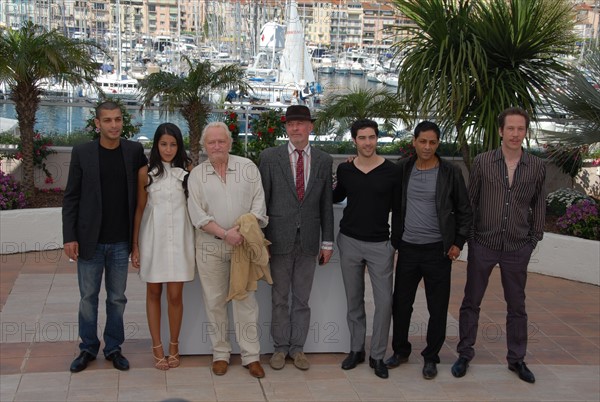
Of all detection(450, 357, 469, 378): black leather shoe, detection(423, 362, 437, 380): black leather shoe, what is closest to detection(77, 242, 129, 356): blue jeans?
detection(423, 362, 437, 380): black leather shoe

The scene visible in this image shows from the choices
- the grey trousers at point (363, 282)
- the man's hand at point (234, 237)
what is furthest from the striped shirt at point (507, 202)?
the man's hand at point (234, 237)

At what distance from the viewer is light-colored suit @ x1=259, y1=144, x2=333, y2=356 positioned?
5035mm

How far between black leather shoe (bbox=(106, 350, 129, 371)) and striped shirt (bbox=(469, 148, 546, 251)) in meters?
2.45

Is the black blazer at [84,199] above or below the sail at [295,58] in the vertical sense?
below

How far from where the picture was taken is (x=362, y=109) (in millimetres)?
9383

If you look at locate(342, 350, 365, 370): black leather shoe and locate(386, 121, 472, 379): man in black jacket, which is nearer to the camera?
locate(386, 121, 472, 379): man in black jacket

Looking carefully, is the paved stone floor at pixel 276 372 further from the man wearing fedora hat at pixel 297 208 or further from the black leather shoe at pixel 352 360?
the man wearing fedora hat at pixel 297 208

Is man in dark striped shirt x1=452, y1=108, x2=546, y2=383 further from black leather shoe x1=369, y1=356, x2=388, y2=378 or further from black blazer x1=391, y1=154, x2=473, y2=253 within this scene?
black leather shoe x1=369, y1=356, x2=388, y2=378

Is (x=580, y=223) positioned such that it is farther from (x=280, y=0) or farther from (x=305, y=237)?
(x=280, y=0)

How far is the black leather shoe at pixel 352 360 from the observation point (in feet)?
17.4

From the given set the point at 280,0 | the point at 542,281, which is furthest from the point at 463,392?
the point at 280,0

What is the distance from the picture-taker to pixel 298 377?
514 centimetres

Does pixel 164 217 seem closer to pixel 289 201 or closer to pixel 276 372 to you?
pixel 289 201

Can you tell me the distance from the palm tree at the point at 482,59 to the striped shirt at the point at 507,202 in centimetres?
326
